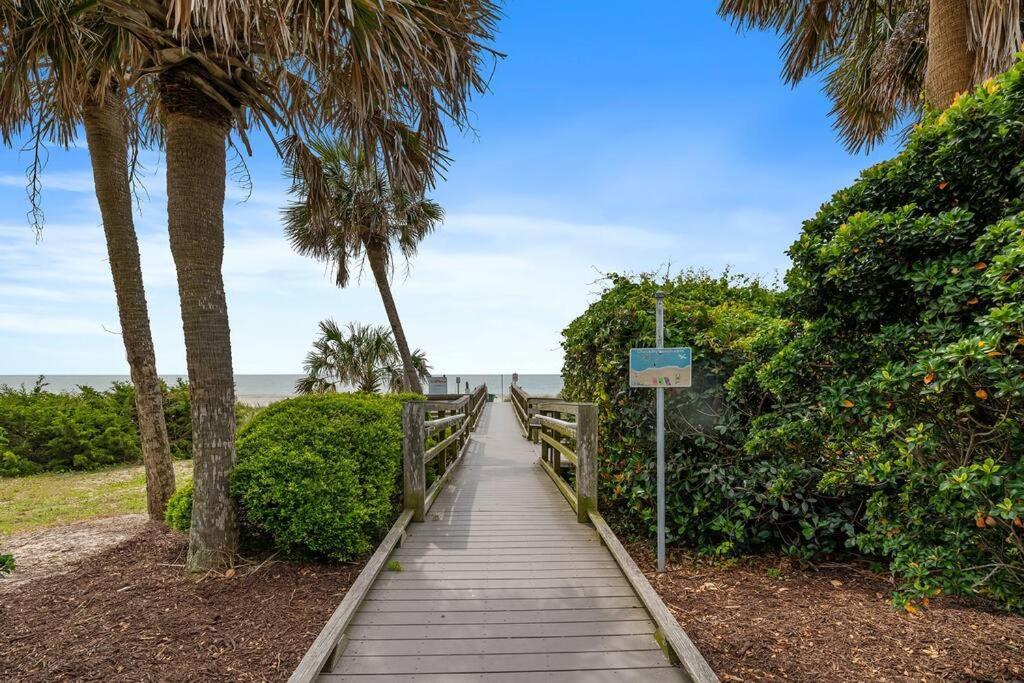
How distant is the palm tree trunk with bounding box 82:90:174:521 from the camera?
5230mm

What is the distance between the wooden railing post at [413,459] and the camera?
16.9 ft

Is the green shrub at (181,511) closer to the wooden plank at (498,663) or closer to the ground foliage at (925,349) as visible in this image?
the wooden plank at (498,663)


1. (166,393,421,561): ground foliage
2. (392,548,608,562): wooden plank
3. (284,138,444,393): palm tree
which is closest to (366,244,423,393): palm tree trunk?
(284,138,444,393): palm tree

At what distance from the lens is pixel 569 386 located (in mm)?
8594

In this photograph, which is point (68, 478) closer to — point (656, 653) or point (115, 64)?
point (115, 64)

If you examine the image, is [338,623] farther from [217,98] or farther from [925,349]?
[217,98]

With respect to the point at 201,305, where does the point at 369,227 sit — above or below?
above

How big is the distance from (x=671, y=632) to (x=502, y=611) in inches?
41.2

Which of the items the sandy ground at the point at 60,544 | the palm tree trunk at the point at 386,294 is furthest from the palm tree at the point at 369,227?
the sandy ground at the point at 60,544

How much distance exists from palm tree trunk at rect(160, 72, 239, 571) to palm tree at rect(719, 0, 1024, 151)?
6.46 meters

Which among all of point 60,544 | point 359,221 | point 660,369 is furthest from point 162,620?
point 359,221

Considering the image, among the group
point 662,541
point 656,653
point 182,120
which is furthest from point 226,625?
point 182,120

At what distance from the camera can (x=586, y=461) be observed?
5.16 meters

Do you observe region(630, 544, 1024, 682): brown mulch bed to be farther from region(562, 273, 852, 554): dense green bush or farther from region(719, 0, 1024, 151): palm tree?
region(719, 0, 1024, 151): palm tree
